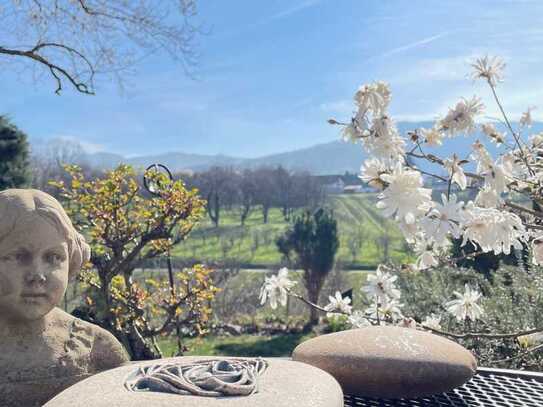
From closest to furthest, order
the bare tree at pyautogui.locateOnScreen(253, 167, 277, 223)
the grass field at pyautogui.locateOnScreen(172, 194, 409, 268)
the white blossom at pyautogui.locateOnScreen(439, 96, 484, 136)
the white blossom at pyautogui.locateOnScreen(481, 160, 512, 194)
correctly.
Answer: the white blossom at pyautogui.locateOnScreen(481, 160, 512, 194)
the white blossom at pyautogui.locateOnScreen(439, 96, 484, 136)
the grass field at pyautogui.locateOnScreen(172, 194, 409, 268)
the bare tree at pyautogui.locateOnScreen(253, 167, 277, 223)

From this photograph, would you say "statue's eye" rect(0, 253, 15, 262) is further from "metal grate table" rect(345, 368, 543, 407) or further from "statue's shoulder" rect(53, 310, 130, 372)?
"metal grate table" rect(345, 368, 543, 407)

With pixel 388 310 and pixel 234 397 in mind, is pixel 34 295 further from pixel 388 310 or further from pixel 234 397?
pixel 388 310

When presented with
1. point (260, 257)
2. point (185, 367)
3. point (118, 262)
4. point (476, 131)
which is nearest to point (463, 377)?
point (476, 131)

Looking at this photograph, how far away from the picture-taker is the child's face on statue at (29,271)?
2166mm

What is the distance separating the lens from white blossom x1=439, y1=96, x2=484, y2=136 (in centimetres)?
250

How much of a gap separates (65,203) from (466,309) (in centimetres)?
435

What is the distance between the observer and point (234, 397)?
6.16ft

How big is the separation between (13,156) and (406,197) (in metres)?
9.06

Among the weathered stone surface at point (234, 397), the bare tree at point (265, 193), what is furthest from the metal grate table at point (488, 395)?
the bare tree at point (265, 193)

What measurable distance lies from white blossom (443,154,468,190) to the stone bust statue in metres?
1.59

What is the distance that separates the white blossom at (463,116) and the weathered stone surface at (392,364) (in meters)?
1.11

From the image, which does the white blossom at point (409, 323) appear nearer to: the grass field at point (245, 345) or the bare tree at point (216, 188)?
the grass field at point (245, 345)

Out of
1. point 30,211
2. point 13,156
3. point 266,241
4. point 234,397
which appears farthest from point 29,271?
point 266,241

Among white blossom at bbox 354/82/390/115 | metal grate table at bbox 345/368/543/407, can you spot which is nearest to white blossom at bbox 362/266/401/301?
metal grate table at bbox 345/368/543/407
